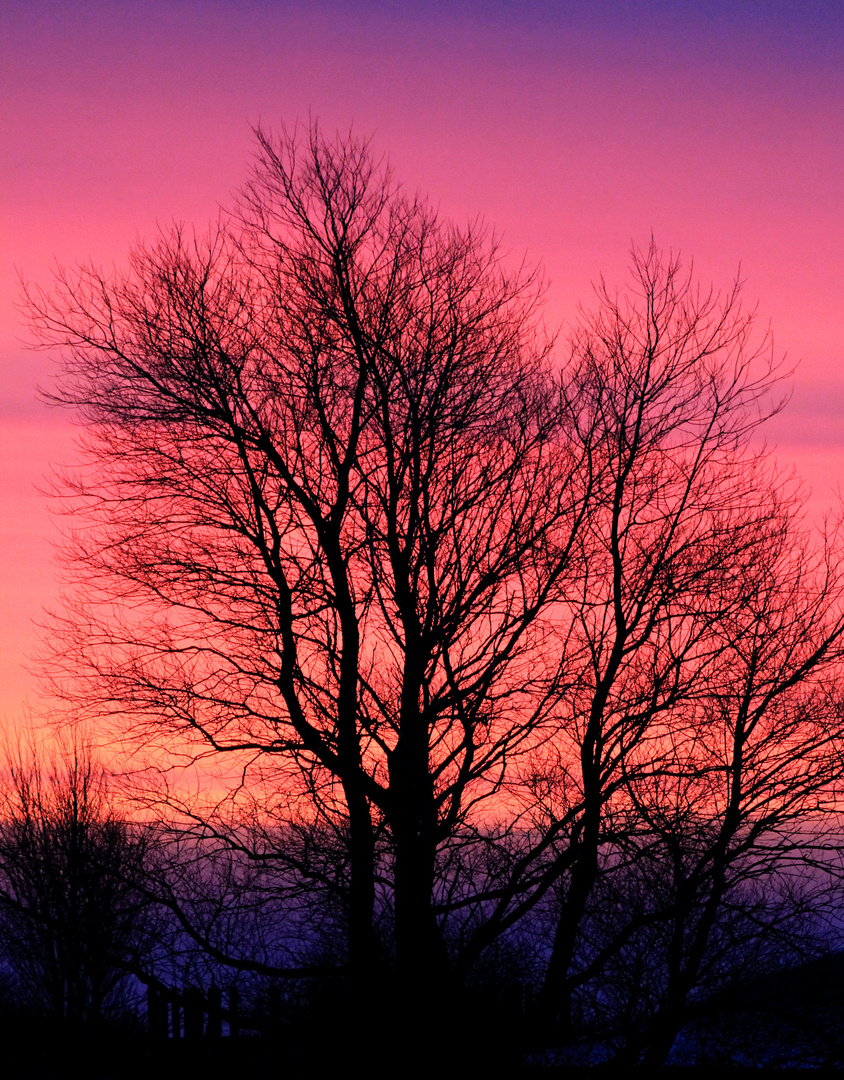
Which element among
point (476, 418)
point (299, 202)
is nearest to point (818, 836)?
point (476, 418)

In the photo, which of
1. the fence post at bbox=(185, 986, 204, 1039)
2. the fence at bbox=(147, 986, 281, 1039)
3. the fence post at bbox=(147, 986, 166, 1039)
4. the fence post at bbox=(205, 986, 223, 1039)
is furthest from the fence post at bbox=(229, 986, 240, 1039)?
the fence post at bbox=(147, 986, 166, 1039)

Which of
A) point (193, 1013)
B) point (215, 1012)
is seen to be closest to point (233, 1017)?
point (215, 1012)

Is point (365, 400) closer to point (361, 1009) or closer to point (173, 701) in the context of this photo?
point (173, 701)

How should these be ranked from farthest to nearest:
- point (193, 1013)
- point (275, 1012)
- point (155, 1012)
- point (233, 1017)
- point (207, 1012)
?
1. point (155, 1012)
2. point (193, 1013)
3. point (207, 1012)
4. point (275, 1012)
5. point (233, 1017)

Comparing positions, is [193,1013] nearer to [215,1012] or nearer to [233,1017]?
[215,1012]

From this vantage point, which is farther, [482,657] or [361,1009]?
[482,657]

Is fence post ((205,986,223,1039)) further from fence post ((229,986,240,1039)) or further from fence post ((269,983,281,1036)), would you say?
fence post ((269,983,281,1036))

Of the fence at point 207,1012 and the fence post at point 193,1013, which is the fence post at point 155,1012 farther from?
the fence post at point 193,1013

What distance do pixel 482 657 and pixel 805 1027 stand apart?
4125 mm

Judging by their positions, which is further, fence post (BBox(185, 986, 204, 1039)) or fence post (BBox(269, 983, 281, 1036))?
fence post (BBox(185, 986, 204, 1039))

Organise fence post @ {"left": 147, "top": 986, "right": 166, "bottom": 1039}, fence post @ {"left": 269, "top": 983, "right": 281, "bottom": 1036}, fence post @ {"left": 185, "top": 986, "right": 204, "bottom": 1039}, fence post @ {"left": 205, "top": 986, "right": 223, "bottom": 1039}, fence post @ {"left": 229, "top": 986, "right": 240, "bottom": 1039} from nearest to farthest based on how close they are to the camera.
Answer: fence post @ {"left": 229, "top": 986, "right": 240, "bottom": 1039}, fence post @ {"left": 269, "top": 983, "right": 281, "bottom": 1036}, fence post @ {"left": 185, "top": 986, "right": 204, "bottom": 1039}, fence post @ {"left": 205, "top": 986, "right": 223, "bottom": 1039}, fence post @ {"left": 147, "top": 986, "right": 166, "bottom": 1039}

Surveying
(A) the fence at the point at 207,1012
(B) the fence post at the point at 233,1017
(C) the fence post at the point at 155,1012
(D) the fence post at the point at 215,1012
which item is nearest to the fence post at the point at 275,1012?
(A) the fence at the point at 207,1012

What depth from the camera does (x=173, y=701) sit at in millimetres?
9039

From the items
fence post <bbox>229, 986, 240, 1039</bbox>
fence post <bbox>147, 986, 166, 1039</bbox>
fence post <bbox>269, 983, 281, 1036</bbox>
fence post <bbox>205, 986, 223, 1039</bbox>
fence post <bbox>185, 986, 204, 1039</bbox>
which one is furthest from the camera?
fence post <bbox>147, 986, 166, 1039</bbox>
